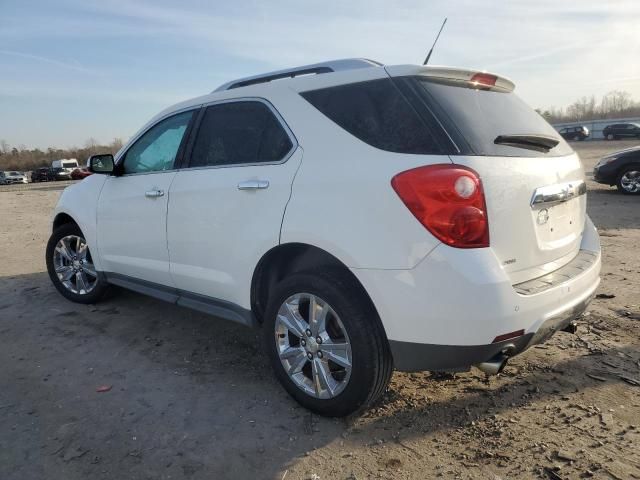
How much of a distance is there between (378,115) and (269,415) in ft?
5.76

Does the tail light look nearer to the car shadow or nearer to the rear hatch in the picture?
the rear hatch

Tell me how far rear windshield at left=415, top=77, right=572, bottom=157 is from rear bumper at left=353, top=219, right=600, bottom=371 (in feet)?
1.91

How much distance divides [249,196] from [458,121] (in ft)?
4.15

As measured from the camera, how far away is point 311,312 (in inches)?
105

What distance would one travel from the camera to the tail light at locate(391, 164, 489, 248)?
2186 millimetres

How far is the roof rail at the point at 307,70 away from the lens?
3.00 m

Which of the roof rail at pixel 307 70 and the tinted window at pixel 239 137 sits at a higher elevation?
the roof rail at pixel 307 70

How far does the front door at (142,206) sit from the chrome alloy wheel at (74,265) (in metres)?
0.48

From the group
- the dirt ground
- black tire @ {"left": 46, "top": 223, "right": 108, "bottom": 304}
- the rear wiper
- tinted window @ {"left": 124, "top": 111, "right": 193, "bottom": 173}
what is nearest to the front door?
tinted window @ {"left": 124, "top": 111, "right": 193, "bottom": 173}

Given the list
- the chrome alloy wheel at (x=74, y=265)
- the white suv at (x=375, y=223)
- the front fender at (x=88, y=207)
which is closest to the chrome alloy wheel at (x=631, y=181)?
the white suv at (x=375, y=223)

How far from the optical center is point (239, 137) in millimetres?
3195

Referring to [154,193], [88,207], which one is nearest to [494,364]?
[154,193]

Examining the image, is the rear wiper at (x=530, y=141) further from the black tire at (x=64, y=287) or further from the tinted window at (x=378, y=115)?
the black tire at (x=64, y=287)

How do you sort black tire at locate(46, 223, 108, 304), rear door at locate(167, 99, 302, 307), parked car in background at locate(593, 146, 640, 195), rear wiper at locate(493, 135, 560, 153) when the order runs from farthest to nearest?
1. parked car in background at locate(593, 146, 640, 195)
2. black tire at locate(46, 223, 108, 304)
3. rear door at locate(167, 99, 302, 307)
4. rear wiper at locate(493, 135, 560, 153)
